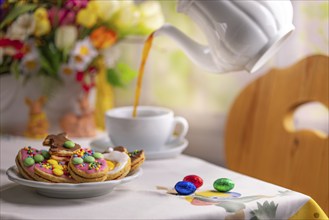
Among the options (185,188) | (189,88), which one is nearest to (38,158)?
(185,188)

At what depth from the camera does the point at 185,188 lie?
3.26ft

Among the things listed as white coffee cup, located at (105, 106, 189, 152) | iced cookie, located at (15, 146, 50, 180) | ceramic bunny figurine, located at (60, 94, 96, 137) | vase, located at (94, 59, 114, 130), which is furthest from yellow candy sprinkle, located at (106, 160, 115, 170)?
vase, located at (94, 59, 114, 130)

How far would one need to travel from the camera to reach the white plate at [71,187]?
947mm

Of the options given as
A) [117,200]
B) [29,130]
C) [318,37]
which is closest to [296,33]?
[318,37]

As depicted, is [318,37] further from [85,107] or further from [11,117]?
[11,117]

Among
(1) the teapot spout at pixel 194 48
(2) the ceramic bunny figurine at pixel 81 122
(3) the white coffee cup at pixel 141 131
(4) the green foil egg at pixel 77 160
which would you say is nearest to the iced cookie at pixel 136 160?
(4) the green foil egg at pixel 77 160

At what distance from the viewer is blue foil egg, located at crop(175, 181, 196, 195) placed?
99 cm

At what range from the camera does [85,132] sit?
160 centimetres

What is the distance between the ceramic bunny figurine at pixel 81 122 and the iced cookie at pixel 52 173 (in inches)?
23.9

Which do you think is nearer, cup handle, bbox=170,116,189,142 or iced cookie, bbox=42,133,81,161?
iced cookie, bbox=42,133,81,161

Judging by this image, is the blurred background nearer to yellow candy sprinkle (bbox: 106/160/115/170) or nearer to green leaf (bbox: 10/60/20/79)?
green leaf (bbox: 10/60/20/79)

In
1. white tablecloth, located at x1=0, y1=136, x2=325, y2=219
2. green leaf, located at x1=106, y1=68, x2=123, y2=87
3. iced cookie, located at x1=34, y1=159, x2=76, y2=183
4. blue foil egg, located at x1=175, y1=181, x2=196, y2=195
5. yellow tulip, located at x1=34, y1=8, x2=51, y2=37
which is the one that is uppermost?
yellow tulip, located at x1=34, y1=8, x2=51, y2=37

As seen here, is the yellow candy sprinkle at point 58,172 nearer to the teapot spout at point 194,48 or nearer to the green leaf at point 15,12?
the teapot spout at point 194,48

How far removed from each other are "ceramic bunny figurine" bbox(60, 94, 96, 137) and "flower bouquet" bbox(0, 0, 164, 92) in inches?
1.8
